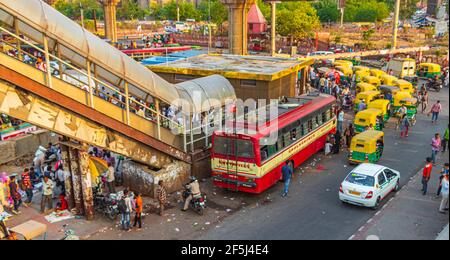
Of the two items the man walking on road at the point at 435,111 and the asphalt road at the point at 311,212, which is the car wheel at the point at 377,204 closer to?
the asphalt road at the point at 311,212

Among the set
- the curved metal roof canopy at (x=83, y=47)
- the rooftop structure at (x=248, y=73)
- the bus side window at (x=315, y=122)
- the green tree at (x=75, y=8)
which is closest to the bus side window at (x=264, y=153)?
the curved metal roof canopy at (x=83, y=47)

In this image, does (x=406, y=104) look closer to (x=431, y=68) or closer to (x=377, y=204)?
(x=377, y=204)

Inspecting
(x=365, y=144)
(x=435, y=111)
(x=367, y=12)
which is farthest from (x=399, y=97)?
(x=367, y=12)

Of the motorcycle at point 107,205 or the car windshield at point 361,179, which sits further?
the car windshield at point 361,179

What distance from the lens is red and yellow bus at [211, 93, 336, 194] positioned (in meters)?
17.0

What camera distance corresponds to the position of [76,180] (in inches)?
634

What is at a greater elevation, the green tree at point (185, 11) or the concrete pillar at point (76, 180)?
the green tree at point (185, 11)

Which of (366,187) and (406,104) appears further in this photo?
(406,104)

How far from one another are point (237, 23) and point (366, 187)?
2444cm

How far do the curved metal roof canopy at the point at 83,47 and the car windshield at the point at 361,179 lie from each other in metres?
7.39

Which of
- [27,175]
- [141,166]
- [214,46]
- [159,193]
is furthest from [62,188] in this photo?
[214,46]

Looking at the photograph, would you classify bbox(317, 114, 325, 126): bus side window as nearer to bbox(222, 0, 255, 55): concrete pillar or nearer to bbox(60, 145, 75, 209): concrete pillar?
bbox(60, 145, 75, 209): concrete pillar

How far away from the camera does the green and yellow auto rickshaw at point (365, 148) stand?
68.5 ft

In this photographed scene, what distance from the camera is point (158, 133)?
58.3ft
